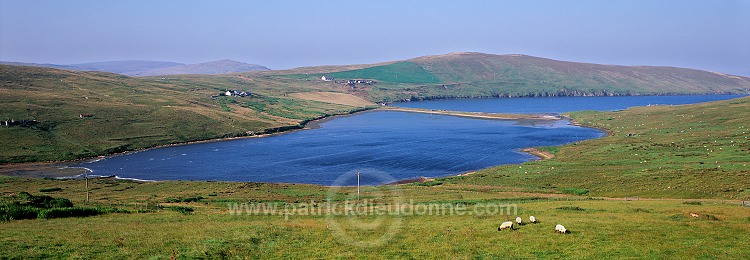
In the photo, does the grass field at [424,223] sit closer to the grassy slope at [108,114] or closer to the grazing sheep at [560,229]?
the grazing sheep at [560,229]

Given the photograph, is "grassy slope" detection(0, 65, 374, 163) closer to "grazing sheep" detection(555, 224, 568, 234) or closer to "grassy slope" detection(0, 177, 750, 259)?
"grassy slope" detection(0, 177, 750, 259)

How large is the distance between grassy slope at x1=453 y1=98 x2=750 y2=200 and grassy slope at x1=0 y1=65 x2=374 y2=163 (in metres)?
72.4

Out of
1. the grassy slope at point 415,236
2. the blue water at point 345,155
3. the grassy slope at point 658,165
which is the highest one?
the grassy slope at point 415,236

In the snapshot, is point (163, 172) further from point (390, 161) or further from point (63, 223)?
point (63, 223)

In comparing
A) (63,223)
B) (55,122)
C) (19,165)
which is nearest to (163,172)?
(19,165)

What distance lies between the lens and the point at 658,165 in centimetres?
6106

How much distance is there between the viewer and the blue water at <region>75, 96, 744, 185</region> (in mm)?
75812

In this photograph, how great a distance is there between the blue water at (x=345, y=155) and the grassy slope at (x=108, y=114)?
888 centimetres

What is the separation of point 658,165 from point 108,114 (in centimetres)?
11151

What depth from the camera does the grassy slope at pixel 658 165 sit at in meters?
47.4

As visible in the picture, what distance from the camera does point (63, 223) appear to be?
27.0 meters
